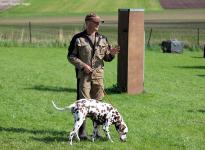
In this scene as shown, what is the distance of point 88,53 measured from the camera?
1041 centimetres

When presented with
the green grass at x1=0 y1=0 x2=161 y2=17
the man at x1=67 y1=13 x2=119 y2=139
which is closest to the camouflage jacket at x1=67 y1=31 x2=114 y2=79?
the man at x1=67 y1=13 x2=119 y2=139

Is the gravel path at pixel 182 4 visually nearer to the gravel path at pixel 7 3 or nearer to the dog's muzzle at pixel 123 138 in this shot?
the gravel path at pixel 7 3

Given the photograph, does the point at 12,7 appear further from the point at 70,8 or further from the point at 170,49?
the point at 170,49

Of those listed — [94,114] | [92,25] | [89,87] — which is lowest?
[94,114]

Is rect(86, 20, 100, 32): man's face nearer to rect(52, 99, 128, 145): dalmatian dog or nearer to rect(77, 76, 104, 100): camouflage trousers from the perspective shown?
rect(77, 76, 104, 100): camouflage trousers

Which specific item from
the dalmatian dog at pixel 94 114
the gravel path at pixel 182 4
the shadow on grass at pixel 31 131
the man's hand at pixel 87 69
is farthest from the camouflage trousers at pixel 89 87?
the gravel path at pixel 182 4

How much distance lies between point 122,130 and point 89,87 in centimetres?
97

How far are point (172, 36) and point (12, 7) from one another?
49.9 metres

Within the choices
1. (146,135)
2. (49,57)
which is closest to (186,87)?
(146,135)

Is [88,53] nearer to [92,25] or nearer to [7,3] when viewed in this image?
[92,25]

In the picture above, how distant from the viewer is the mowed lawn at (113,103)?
1062cm

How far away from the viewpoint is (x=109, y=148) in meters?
9.98

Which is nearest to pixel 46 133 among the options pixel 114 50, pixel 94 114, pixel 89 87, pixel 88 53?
pixel 89 87

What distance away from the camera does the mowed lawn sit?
10625mm
